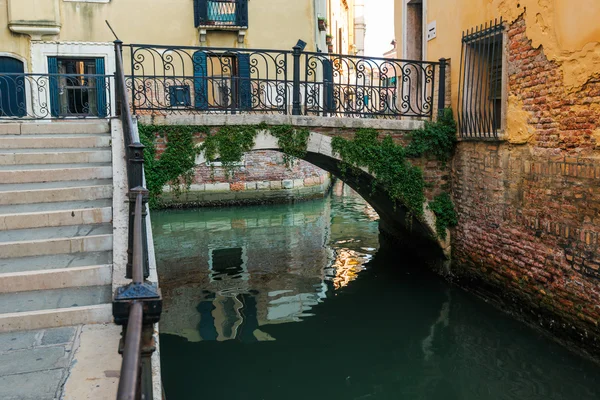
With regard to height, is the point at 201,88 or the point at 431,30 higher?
the point at 431,30

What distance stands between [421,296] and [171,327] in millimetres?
3481

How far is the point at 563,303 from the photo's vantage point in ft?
18.8

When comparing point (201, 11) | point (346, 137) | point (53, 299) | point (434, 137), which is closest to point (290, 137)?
point (346, 137)

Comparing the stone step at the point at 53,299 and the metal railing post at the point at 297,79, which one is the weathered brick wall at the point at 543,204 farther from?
the stone step at the point at 53,299

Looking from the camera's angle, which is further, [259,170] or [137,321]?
[259,170]

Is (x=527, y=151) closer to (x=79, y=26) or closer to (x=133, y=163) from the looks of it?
(x=133, y=163)

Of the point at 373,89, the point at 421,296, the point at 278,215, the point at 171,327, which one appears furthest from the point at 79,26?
the point at 421,296

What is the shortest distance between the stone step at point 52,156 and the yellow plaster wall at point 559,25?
15.6 ft

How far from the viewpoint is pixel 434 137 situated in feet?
25.4

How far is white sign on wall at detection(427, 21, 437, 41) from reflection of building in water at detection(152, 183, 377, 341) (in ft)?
12.8

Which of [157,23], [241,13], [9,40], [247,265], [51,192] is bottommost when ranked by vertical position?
[247,265]

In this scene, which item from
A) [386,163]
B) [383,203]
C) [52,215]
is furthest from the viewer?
[383,203]

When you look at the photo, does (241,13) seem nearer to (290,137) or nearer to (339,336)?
(290,137)

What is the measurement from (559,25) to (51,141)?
5.47 meters
